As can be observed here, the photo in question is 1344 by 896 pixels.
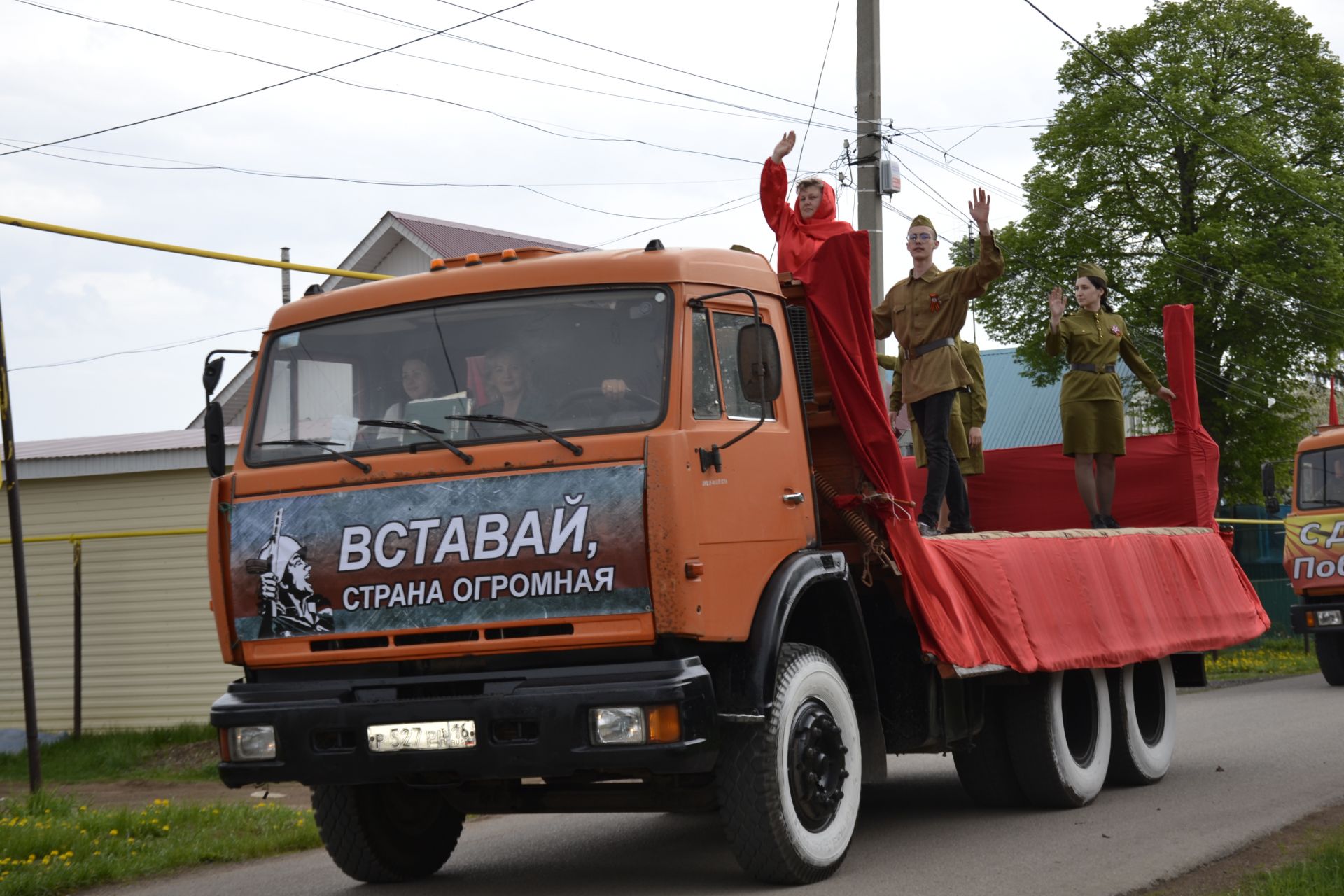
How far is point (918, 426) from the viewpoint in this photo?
9.46m

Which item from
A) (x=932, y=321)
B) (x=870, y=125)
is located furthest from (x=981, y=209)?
(x=870, y=125)

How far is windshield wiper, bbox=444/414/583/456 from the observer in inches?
237

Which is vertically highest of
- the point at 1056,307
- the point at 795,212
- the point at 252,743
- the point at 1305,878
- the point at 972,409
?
the point at 795,212

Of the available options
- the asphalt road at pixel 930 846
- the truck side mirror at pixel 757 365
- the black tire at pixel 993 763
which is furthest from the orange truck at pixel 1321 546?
the truck side mirror at pixel 757 365

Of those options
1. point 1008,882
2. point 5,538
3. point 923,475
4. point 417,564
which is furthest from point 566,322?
point 5,538

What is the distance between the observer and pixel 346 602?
20.4ft

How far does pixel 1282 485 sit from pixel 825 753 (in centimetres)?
4117

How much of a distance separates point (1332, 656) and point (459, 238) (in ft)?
57.3

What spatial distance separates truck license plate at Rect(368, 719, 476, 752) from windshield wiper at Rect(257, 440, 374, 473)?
100 centimetres

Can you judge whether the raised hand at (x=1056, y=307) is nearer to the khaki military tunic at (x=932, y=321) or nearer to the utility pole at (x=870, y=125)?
the khaki military tunic at (x=932, y=321)

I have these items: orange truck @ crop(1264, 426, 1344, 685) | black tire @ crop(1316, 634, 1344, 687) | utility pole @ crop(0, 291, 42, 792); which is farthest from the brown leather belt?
black tire @ crop(1316, 634, 1344, 687)

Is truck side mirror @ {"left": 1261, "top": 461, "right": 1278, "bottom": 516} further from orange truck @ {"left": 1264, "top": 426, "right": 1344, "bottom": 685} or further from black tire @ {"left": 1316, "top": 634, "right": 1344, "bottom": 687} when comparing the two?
black tire @ {"left": 1316, "top": 634, "right": 1344, "bottom": 687}

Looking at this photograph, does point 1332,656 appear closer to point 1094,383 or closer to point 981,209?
point 1094,383

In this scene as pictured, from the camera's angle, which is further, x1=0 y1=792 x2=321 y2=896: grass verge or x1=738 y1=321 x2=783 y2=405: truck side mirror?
x1=0 y1=792 x2=321 y2=896: grass verge
